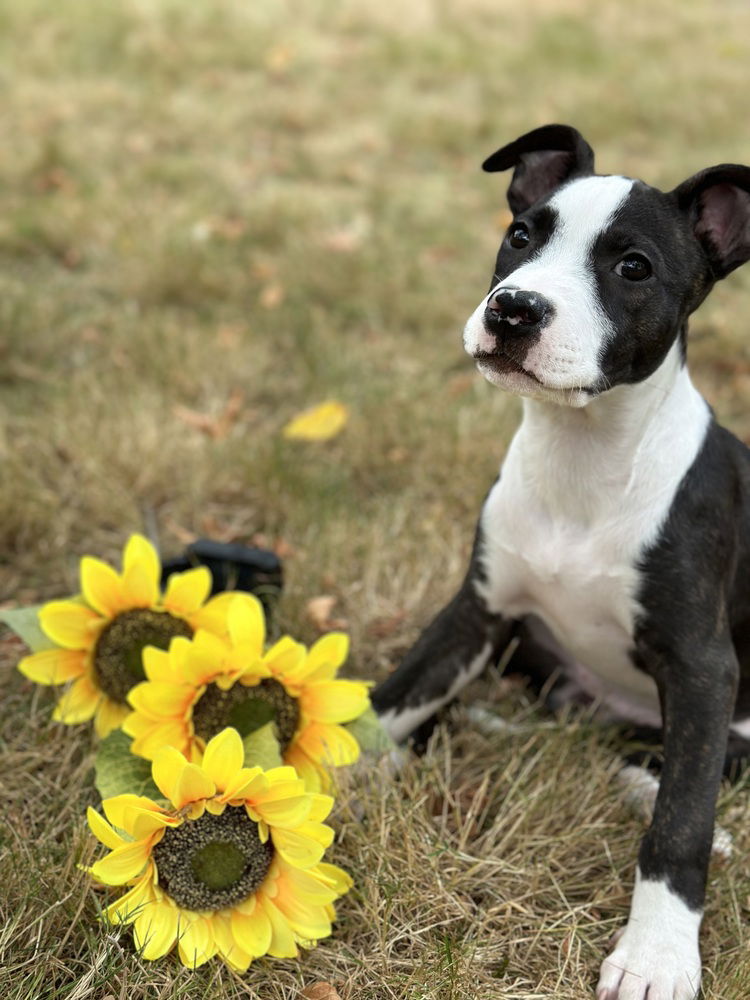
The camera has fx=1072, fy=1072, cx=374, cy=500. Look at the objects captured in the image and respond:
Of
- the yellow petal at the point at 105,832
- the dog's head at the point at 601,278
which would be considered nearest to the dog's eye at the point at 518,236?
the dog's head at the point at 601,278

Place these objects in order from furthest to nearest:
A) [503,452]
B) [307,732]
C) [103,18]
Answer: [103,18] < [503,452] < [307,732]

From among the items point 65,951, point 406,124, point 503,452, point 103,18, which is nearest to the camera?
point 65,951

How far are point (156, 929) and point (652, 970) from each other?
842 mm

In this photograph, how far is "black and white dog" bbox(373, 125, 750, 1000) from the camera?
1.86 metres

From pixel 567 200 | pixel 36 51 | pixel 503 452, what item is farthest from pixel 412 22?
pixel 567 200

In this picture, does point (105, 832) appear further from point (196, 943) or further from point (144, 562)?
point (144, 562)

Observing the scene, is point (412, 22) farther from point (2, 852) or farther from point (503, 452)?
point (2, 852)

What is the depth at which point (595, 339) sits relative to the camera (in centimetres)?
183

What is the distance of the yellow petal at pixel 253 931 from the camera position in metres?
1.76

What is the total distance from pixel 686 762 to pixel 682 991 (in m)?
0.39

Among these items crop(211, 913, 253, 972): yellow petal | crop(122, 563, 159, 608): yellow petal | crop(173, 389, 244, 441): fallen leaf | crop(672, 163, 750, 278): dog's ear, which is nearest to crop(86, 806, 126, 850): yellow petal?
crop(211, 913, 253, 972): yellow petal

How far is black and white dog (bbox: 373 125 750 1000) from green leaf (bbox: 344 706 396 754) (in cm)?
12

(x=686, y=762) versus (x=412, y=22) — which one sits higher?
(x=412, y=22)

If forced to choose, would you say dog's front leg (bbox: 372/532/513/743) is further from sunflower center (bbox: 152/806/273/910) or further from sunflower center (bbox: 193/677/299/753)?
sunflower center (bbox: 152/806/273/910)
